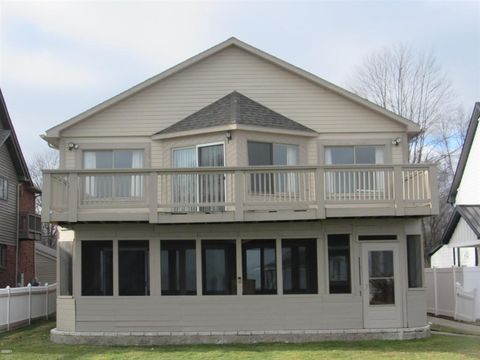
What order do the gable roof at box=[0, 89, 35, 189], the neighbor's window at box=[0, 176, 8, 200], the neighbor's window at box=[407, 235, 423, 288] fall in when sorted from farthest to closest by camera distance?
the gable roof at box=[0, 89, 35, 189] → the neighbor's window at box=[0, 176, 8, 200] → the neighbor's window at box=[407, 235, 423, 288]

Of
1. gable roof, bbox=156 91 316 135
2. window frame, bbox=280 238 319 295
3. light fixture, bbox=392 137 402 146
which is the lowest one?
window frame, bbox=280 238 319 295

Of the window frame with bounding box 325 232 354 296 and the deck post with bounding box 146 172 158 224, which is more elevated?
the deck post with bounding box 146 172 158 224

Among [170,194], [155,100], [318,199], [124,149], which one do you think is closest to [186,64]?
[155,100]

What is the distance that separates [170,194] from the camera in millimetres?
15523

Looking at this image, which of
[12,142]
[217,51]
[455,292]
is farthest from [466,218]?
[12,142]

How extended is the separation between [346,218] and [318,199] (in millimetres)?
1195

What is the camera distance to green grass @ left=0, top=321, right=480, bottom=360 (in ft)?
42.5

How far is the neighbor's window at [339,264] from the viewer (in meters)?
15.6

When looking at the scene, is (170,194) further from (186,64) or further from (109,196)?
(186,64)

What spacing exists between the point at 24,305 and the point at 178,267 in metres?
6.56

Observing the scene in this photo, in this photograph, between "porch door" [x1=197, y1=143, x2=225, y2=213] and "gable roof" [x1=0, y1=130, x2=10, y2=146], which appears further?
"gable roof" [x1=0, y1=130, x2=10, y2=146]

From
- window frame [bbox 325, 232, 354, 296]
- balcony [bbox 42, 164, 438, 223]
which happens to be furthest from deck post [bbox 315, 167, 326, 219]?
window frame [bbox 325, 232, 354, 296]

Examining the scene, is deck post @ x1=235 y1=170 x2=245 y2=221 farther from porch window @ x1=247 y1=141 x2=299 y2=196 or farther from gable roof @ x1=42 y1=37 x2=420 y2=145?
gable roof @ x1=42 y1=37 x2=420 y2=145

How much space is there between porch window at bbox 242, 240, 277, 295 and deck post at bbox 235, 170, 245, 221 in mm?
1322
